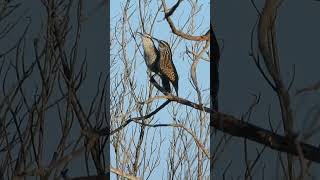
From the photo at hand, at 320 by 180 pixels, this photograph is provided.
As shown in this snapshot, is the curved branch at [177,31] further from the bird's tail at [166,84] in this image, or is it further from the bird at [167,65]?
the bird's tail at [166,84]

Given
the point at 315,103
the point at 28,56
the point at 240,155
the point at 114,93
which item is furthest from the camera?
the point at 114,93

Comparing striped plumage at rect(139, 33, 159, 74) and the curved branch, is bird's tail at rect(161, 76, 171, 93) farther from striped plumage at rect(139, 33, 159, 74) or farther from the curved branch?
the curved branch

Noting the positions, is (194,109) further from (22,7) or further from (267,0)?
(22,7)

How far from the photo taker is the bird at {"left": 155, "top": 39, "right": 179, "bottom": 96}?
7.65ft

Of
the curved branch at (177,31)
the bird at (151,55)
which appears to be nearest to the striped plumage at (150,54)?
the bird at (151,55)

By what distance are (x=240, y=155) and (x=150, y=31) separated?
2.34 feet

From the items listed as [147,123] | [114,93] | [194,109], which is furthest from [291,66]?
[114,93]

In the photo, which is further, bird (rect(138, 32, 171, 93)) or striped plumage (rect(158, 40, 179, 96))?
bird (rect(138, 32, 171, 93))

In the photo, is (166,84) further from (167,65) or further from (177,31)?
(177,31)

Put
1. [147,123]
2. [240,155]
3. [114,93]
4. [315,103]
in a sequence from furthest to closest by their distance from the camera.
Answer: [114,93] < [147,123] < [240,155] < [315,103]

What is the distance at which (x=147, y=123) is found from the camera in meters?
2.42

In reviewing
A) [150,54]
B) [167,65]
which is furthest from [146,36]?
[167,65]

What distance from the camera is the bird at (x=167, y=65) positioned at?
2.33m

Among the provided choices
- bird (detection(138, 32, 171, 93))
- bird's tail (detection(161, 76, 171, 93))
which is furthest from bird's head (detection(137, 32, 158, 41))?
bird's tail (detection(161, 76, 171, 93))
